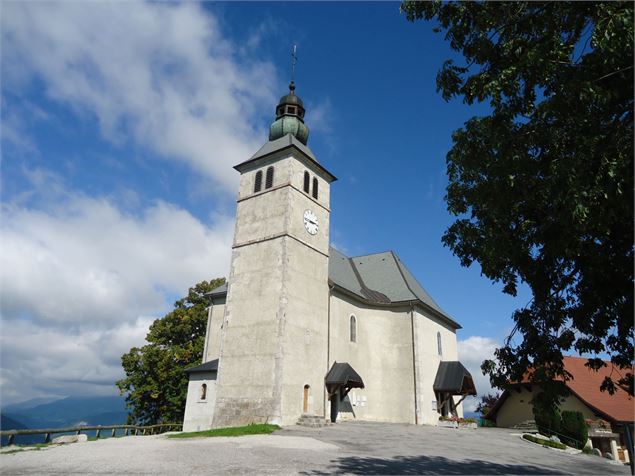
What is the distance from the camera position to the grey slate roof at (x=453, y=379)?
27297mm

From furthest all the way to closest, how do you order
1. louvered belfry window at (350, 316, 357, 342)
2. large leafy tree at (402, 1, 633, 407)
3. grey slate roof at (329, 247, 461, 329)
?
grey slate roof at (329, 247, 461, 329)
louvered belfry window at (350, 316, 357, 342)
large leafy tree at (402, 1, 633, 407)

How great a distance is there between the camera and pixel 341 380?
22859mm

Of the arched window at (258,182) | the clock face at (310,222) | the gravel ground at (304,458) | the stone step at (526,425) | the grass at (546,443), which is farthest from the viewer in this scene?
the stone step at (526,425)

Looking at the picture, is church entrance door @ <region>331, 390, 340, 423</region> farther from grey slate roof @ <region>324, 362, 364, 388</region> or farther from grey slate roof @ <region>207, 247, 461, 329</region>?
grey slate roof @ <region>207, 247, 461, 329</region>

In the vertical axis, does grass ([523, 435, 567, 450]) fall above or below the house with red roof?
below

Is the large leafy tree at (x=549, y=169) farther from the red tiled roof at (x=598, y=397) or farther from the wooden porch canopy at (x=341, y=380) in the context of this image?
the red tiled roof at (x=598, y=397)

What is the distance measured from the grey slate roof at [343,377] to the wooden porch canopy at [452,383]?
687cm

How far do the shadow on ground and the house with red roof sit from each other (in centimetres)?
1198

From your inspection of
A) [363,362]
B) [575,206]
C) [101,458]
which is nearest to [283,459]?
[101,458]

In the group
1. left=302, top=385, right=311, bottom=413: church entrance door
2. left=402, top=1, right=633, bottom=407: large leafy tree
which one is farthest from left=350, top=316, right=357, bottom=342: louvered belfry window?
left=402, top=1, right=633, bottom=407: large leafy tree

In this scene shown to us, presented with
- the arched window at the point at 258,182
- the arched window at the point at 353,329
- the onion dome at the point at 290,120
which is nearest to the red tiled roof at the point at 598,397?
the arched window at the point at 353,329

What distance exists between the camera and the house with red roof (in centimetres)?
2516

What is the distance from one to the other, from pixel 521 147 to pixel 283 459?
28.4ft

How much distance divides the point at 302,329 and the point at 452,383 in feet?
38.0
